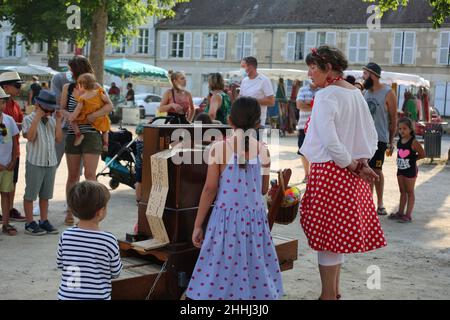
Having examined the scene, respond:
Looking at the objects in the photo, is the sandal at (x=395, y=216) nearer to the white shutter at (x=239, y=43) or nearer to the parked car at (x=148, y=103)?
the parked car at (x=148, y=103)

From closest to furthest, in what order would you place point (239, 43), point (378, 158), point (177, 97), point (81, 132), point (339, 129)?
point (339, 129) → point (81, 132) → point (378, 158) → point (177, 97) → point (239, 43)

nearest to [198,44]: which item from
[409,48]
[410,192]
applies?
[409,48]

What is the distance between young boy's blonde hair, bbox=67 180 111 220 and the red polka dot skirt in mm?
1546

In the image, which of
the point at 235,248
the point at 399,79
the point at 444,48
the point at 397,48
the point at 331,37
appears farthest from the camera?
the point at 331,37

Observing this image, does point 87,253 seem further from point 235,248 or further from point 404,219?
point 404,219

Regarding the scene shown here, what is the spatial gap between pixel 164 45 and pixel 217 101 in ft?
139

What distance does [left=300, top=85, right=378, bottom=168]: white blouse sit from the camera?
14.9ft

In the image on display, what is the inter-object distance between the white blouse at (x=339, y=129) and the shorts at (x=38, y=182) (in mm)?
3335

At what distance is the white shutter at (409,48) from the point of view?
40.4 meters

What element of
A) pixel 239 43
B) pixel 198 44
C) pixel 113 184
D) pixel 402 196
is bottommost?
pixel 113 184

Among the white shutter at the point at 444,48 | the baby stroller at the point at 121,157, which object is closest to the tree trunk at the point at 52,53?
the white shutter at the point at 444,48

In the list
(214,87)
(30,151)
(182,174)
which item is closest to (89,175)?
(30,151)

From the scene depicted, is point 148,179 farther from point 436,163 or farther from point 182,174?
point 436,163

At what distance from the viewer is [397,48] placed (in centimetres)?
4094
